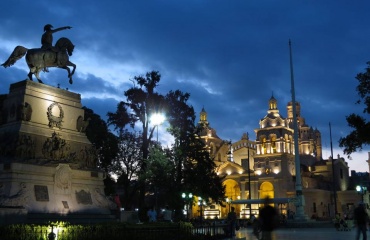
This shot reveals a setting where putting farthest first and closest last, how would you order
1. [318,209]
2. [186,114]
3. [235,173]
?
[235,173], [318,209], [186,114]

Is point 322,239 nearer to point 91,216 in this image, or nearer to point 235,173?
point 91,216

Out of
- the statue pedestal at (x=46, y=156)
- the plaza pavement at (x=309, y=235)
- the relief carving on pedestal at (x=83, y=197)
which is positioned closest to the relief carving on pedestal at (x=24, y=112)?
the statue pedestal at (x=46, y=156)

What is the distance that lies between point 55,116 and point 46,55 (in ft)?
10.2

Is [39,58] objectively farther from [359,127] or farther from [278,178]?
[278,178]

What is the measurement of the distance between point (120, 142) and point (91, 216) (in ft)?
100

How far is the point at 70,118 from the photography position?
23156 millimetres

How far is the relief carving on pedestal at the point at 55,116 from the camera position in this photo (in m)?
22.0

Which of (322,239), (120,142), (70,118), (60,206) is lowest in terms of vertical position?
(322,239)

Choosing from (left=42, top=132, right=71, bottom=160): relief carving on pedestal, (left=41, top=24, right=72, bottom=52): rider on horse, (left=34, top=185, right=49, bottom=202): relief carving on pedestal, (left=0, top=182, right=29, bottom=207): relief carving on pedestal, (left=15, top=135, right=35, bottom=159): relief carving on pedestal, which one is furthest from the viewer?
(left=41, top=24, right=72, bottom=52): rider on horse

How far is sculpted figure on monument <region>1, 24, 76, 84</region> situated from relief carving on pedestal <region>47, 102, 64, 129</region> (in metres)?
1.56

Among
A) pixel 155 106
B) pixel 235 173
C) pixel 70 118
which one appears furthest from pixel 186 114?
pixel 235 173

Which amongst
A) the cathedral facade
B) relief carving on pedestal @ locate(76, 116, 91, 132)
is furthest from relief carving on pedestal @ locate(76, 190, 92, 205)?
the cathedral facade

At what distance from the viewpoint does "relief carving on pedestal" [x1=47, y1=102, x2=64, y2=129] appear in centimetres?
2199

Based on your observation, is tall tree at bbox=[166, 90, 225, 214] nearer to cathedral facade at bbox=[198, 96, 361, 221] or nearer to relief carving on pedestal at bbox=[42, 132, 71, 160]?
relief carving on pedestal at bbox=[42, 132, 71, 160]
